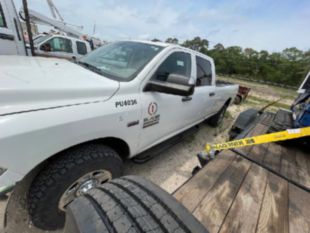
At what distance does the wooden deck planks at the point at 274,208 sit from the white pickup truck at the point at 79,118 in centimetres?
127

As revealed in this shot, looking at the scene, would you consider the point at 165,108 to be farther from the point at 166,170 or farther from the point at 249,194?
the point at 249,194

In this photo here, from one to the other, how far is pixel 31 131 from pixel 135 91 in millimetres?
971

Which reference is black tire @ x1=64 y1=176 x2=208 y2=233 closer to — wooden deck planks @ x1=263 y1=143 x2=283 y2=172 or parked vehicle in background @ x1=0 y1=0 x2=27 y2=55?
wooden deck planks @ x1=263 y1=143 x2=283 y2=172

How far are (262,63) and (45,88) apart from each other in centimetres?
4522

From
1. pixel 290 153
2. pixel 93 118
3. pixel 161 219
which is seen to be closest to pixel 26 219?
pixel 93 118

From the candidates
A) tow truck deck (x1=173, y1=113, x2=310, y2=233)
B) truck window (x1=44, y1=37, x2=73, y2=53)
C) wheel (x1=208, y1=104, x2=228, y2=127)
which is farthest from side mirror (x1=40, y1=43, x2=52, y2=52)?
tow truck deck (x1=173, y1=113, x2=310, y2=233)

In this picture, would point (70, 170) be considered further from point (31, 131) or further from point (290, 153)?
point (290, 153)

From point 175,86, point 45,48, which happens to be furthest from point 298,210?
point 45,48

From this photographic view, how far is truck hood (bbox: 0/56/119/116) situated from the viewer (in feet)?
3.82

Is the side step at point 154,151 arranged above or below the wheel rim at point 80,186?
below

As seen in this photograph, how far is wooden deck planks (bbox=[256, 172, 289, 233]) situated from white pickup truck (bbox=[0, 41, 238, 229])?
127 centimetres

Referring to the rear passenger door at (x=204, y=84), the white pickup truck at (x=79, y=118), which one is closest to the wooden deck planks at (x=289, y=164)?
the rear passenger door at (x=204, y=84)

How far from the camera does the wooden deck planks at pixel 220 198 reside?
1370mm

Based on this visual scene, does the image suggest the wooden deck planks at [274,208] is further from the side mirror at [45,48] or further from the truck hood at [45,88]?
the side mirror at [45,48]
